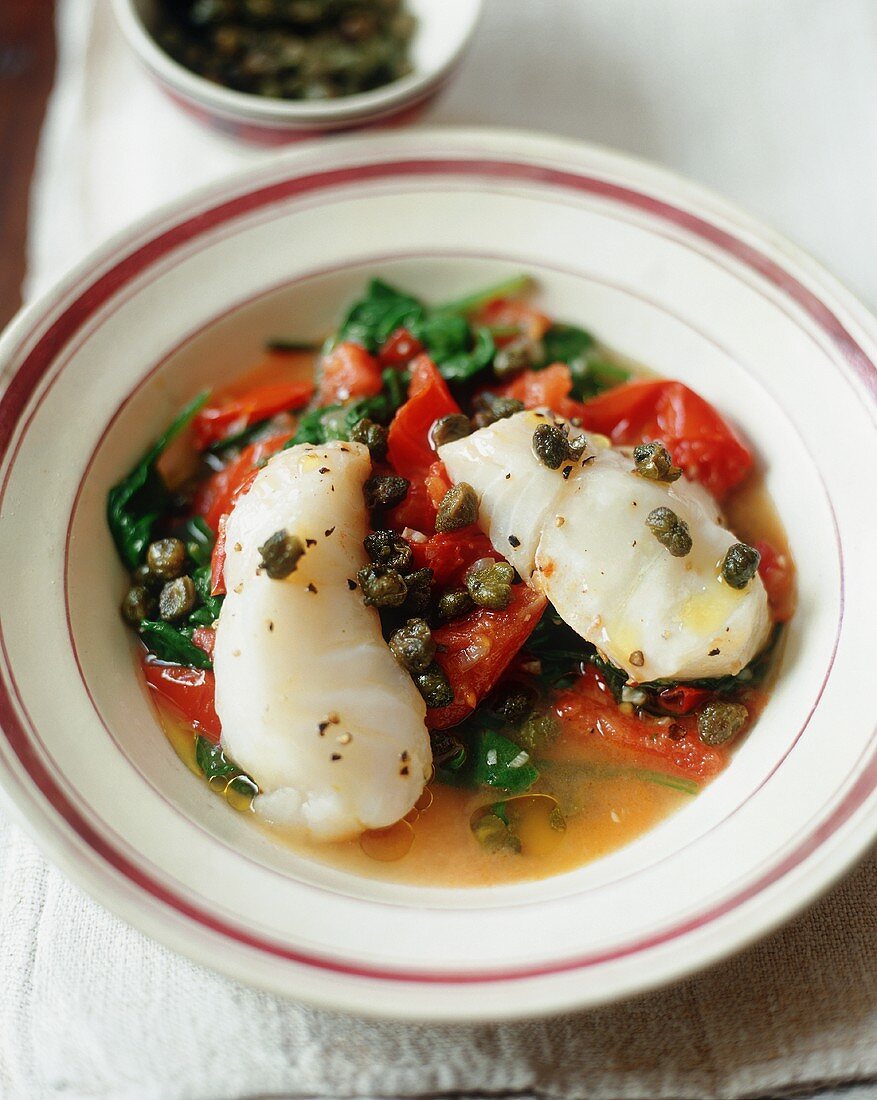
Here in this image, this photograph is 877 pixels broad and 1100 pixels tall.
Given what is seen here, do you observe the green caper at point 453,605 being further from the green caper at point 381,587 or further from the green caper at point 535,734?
the green caper at point 535,734

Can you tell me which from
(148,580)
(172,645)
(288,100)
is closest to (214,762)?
(172,645)

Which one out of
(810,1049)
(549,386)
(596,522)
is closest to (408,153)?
(549,386)

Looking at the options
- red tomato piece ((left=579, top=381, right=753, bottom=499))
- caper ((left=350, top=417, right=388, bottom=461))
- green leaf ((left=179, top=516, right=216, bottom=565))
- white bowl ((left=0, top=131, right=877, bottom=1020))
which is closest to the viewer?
white bowl ((left=0, top=131, right=877, bottom=1020))

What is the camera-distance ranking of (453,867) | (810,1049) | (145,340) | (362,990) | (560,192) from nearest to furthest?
(362,990), (810,1049), (453,867), (145,340), (560,192)

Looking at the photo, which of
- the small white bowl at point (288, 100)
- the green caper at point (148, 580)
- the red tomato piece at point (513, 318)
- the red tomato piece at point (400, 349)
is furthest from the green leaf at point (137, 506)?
the small white bowl at point (288, 100)

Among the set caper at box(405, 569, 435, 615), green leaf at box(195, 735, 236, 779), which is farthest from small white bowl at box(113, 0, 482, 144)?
green leaf at box(195, 735, 236, 779)

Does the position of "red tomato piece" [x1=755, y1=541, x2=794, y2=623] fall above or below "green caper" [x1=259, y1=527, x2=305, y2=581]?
below

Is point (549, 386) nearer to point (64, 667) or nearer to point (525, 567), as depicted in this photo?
point (525, 567)

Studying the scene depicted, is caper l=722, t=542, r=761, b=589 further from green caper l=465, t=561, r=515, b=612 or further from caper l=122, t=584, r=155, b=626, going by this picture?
caper l=122, t=584, r=155, b=626
